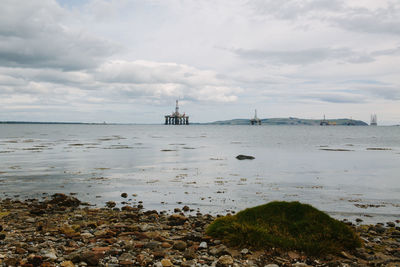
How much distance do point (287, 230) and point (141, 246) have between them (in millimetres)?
3873

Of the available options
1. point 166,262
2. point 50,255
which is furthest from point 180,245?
point 50,255

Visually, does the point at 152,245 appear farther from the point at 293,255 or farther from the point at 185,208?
the point at 185,208

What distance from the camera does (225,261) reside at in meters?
7.35

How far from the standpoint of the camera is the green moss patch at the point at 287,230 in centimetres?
812

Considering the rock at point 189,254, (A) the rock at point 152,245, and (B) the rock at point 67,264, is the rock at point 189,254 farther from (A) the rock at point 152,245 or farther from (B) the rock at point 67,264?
(B) the rock at point 67,264

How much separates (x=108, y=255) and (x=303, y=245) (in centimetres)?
476

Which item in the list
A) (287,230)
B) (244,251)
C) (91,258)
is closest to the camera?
(91,258)

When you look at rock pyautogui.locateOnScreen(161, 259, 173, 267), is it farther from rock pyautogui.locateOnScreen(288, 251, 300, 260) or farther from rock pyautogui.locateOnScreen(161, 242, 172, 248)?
rock pyautogui.locateOnScreen(288, 251, 300, 260)

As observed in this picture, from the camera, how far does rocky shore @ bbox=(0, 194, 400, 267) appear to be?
7.30 m

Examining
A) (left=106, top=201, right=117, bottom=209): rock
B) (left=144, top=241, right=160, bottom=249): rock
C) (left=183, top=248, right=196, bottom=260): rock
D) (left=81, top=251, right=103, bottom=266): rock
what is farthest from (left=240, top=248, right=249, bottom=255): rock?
Answer: (left=106, top=201, right=117, bottom=209): rock

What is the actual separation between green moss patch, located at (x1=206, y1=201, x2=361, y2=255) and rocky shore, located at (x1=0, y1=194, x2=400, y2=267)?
0.21m

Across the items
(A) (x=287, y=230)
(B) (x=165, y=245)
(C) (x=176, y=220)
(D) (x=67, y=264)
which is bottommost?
(C) (x=176, y=220)

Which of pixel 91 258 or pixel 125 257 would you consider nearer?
pixel 91 258

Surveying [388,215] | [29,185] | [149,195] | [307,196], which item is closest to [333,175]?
[307,196]
